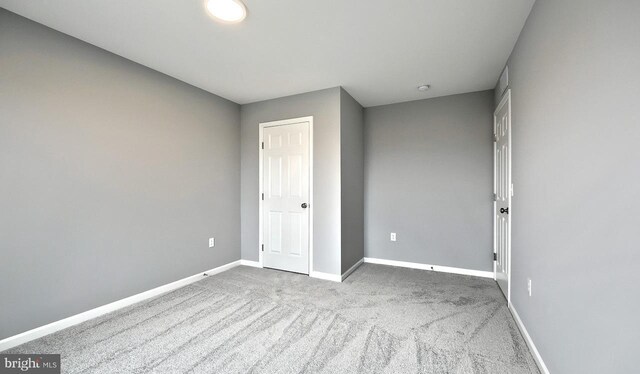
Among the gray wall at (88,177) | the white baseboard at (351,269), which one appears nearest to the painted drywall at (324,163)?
the white baseboard at (351,269)

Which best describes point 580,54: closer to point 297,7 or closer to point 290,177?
point 297,7

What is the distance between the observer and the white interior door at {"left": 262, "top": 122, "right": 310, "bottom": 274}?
3.54 metres

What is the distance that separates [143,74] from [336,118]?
2163mm

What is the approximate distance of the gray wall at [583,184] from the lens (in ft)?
3.09

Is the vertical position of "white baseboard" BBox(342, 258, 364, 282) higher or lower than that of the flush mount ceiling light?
lower

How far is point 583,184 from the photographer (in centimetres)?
122

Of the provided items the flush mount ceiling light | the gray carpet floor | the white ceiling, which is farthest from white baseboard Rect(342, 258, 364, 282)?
the flush mount ceiling light

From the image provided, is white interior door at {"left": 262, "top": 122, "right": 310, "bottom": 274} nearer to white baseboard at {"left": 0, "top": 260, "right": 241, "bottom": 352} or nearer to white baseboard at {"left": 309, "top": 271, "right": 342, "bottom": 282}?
white baseboard at {"left": 309, "top": 271, "right": 342, "bottom": 282}

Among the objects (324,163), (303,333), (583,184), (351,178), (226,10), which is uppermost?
(226,10)

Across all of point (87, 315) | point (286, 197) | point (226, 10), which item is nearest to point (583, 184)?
point (226, 10)

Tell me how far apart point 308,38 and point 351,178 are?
190 cm

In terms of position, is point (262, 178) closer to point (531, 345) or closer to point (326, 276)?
point (326, 276)

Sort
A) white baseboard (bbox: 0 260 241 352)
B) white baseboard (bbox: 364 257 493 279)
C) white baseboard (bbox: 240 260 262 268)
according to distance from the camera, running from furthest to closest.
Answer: white baseboard (bbox: 240 260 262 268), white baseboard (bbox: 364 257 493 279), white baseboard (bbox: 0 260 241 352)

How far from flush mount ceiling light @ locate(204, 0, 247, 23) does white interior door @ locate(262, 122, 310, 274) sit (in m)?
1.67
